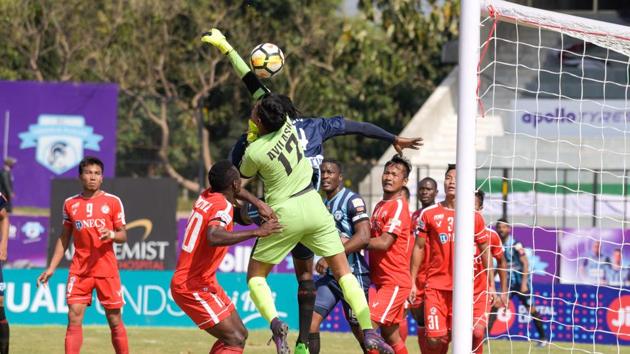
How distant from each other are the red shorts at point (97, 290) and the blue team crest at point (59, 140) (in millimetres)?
15838

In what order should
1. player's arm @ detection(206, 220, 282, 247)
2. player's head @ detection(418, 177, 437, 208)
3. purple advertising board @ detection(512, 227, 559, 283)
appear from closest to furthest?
1. player's arm @ detection(206, 220, 282, 247)
2. player's head @ detection(418, 177, 437, 208)
3. purple advertising board @ detection(512, 227, 559, 283)

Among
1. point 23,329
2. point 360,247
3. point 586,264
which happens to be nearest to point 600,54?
point 586,264

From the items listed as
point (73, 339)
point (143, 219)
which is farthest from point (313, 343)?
point (143, 219)

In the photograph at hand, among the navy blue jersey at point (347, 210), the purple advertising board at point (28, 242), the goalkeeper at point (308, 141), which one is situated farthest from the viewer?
the purple advertising board at point (28, 242)

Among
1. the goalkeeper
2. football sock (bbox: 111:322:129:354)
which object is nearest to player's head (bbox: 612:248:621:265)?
the goalkeeper

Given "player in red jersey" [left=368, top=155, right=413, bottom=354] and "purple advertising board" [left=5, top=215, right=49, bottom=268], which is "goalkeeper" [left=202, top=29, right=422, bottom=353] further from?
"purple advertising board" [left=5, top=215, right=49, bottom=268]

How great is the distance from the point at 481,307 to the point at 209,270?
308 centimetres

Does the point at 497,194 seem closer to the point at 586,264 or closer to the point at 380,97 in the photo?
the point at 586,264

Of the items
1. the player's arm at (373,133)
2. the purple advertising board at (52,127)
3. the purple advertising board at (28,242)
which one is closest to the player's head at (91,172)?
the player's arm at (373,133)

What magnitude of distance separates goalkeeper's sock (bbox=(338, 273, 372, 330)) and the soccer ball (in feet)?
6.19

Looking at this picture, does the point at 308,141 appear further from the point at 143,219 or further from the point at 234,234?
the point at 143,219

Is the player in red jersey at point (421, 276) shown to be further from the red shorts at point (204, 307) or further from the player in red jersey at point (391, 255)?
the red shorts at point (204, 307)

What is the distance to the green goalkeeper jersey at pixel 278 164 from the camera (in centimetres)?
884

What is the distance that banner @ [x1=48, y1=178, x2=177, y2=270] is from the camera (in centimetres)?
1861
